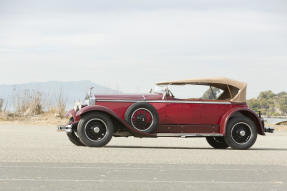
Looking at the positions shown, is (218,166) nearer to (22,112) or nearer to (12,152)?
(12,152)

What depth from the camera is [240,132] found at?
55.9 feet

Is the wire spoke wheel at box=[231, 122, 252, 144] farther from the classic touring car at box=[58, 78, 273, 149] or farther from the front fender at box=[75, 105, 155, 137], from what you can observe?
the front fender at box=[75, 105, 155, 137]

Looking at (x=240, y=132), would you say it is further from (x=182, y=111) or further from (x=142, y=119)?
(x=142, y=119)

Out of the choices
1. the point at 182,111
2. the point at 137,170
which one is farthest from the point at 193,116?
the point at 137,170

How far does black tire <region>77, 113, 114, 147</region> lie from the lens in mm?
16156

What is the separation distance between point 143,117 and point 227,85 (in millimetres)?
2699

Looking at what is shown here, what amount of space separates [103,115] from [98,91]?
1708mm

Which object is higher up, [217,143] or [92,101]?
[92,101]

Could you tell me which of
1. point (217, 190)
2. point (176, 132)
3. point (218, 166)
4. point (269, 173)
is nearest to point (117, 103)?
point (176, 132)

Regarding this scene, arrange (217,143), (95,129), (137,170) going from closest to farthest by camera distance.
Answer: (137,170) → (95,129) → (217,143)

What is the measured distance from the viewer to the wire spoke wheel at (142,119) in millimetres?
16566

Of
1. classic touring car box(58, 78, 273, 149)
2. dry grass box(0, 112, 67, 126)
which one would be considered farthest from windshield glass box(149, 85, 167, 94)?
dry grass box(0, 112, 67, 126)

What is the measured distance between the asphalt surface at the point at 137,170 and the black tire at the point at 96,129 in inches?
40.0

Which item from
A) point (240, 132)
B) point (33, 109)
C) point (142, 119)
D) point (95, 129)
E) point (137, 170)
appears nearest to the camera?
point (137, 170)
